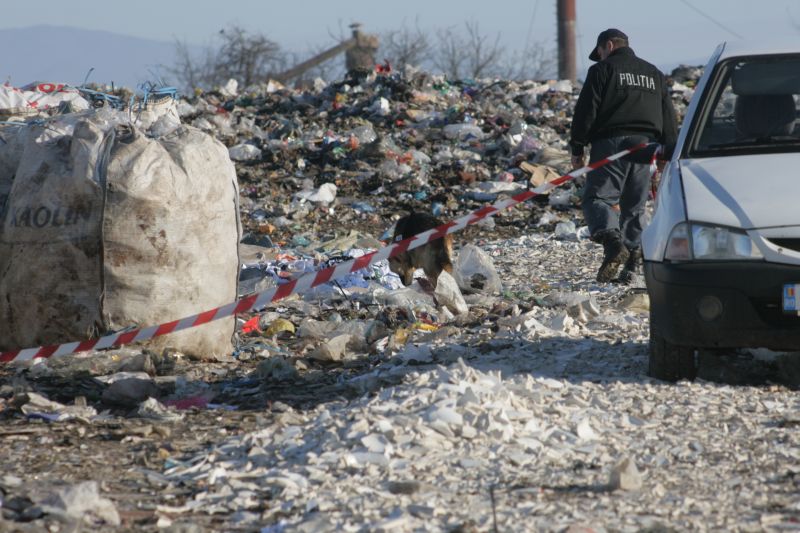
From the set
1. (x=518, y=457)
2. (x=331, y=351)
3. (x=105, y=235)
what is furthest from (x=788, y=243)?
(x=105, y=235)

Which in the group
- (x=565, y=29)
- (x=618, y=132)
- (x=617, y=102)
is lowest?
(x=618, y=132)

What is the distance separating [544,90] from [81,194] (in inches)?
662

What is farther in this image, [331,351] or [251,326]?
[251,326]

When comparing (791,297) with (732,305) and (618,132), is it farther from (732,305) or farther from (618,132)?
(618,132)

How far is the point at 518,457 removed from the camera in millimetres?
4352

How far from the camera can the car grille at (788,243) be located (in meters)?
5.04

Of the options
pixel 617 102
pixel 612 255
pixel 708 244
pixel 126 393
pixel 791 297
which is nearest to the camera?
pixel 791 297

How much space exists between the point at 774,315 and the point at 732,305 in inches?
7.4

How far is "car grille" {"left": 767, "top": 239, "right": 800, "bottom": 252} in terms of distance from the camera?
504 centimetres

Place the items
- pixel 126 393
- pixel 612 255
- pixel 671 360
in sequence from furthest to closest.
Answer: pixel 612 255 < pixel 126 393 < pixel 671 360

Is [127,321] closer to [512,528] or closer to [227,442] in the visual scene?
[227,442]

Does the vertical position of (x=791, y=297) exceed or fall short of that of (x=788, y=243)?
it falls short

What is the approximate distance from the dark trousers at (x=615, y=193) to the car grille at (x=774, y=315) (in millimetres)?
4160


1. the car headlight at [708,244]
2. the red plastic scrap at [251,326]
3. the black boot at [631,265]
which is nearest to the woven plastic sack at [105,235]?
the red plastic scrap at [251,326]
